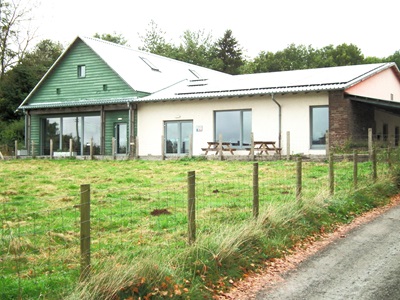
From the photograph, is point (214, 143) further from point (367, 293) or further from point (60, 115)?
point (367, 293)

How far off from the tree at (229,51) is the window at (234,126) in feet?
124

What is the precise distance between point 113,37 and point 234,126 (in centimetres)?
4269

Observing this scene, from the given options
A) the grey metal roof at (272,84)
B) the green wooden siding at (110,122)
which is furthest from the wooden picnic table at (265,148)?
the green wooden siding at (110,122)

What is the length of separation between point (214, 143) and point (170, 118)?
3.82 m

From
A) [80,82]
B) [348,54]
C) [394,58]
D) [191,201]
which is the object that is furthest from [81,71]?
[394,58]

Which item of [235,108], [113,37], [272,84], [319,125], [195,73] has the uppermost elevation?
[113,37]

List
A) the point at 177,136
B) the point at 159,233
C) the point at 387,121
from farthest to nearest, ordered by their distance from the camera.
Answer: the point at 387,121 → the point at 177,136 → the point at 159,233

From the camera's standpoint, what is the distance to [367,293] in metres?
5.77

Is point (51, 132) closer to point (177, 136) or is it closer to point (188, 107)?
point (177, 136)

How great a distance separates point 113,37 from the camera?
204 ft

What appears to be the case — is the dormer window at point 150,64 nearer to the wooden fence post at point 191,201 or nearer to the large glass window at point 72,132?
the large glass window at point 72,132

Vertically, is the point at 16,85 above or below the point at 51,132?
above

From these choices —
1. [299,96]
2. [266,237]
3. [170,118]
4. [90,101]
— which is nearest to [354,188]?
[266,237]

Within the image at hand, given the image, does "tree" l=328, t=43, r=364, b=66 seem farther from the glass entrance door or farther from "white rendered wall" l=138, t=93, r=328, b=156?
the glass entrance door
